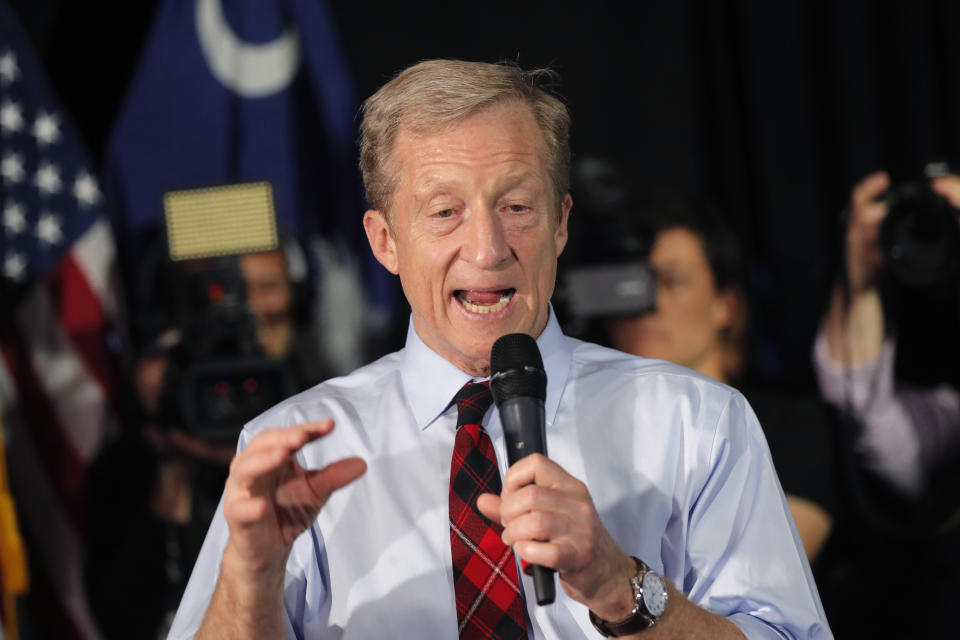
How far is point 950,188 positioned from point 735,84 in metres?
0.84

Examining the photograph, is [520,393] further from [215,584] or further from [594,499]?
[215,584]

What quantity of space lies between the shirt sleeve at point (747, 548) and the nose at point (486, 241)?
1.17 feet

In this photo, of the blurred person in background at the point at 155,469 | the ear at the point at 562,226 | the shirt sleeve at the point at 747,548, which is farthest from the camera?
the blurred person in background at the point at 155,469

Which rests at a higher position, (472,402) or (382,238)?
(382,238)

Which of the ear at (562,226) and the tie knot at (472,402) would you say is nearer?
the tie knot at (472,402)

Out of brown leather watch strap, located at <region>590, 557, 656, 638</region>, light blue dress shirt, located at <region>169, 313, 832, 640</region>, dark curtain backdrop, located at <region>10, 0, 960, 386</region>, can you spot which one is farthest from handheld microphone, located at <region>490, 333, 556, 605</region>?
dark curtain backdrop, located at <region>10, 0, 960, 386</region>

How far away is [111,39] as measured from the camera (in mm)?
3510

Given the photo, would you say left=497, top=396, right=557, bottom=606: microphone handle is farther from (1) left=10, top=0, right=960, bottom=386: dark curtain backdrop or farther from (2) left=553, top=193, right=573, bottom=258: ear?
(1) left=10, top=0, right=960, bottom=386: dark curtain backdrop

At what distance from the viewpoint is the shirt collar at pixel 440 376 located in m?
1.49

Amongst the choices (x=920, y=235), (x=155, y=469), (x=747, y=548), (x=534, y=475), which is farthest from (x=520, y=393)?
(x=155, y=469)

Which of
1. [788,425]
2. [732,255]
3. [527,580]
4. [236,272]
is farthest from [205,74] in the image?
[527,580]

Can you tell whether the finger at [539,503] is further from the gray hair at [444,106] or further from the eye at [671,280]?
the eye at [671,280]

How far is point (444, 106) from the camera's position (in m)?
1.45

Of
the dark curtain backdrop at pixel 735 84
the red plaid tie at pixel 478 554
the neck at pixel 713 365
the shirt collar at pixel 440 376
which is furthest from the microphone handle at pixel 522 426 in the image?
the dark curtain backdrop at pixel 735 84
